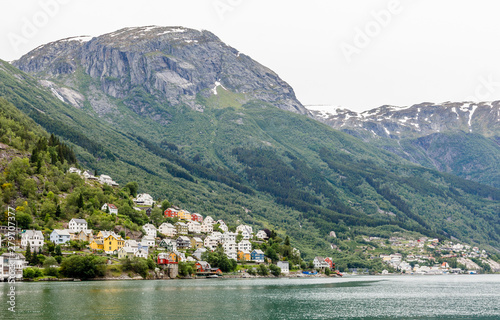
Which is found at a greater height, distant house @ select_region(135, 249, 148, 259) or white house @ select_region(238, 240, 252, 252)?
white house @ select_region(238, 240, 252, 252)

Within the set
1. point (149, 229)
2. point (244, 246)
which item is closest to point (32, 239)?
point (149, 229)

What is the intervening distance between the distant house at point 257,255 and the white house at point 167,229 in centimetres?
2433

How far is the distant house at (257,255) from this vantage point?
155 meters

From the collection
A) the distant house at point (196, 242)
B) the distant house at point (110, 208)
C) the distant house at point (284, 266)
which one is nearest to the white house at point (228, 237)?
the distant house at point (196, 242)

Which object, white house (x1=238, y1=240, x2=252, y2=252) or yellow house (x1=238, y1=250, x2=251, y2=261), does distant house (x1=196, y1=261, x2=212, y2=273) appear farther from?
white house (x1=238, y1=240, x2=252, y2=252)

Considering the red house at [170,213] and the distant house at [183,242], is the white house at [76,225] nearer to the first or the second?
the distant house at [183,242]

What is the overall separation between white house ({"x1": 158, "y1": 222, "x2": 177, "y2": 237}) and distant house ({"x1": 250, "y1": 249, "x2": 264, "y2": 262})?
958 inches

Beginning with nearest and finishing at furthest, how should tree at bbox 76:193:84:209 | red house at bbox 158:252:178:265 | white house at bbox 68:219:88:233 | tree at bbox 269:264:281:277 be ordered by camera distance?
red house at bbox 158:252:178:265
white house at bbox 68:219:88:233
tree at bbox 76:193:84:209
tree at bbox 269:264:281:277

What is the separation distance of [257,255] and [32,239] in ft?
220

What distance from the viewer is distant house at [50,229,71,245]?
116875 millimetres

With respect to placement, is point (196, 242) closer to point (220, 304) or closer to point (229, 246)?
point (229, 246)

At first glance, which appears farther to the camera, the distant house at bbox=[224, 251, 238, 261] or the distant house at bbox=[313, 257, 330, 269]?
the distant house at bbox=[313, 257, 330, 269]

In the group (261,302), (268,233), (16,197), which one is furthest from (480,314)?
(268,233)

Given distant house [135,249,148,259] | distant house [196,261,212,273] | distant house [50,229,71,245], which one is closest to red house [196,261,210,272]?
distant house [196,261,212,273]
